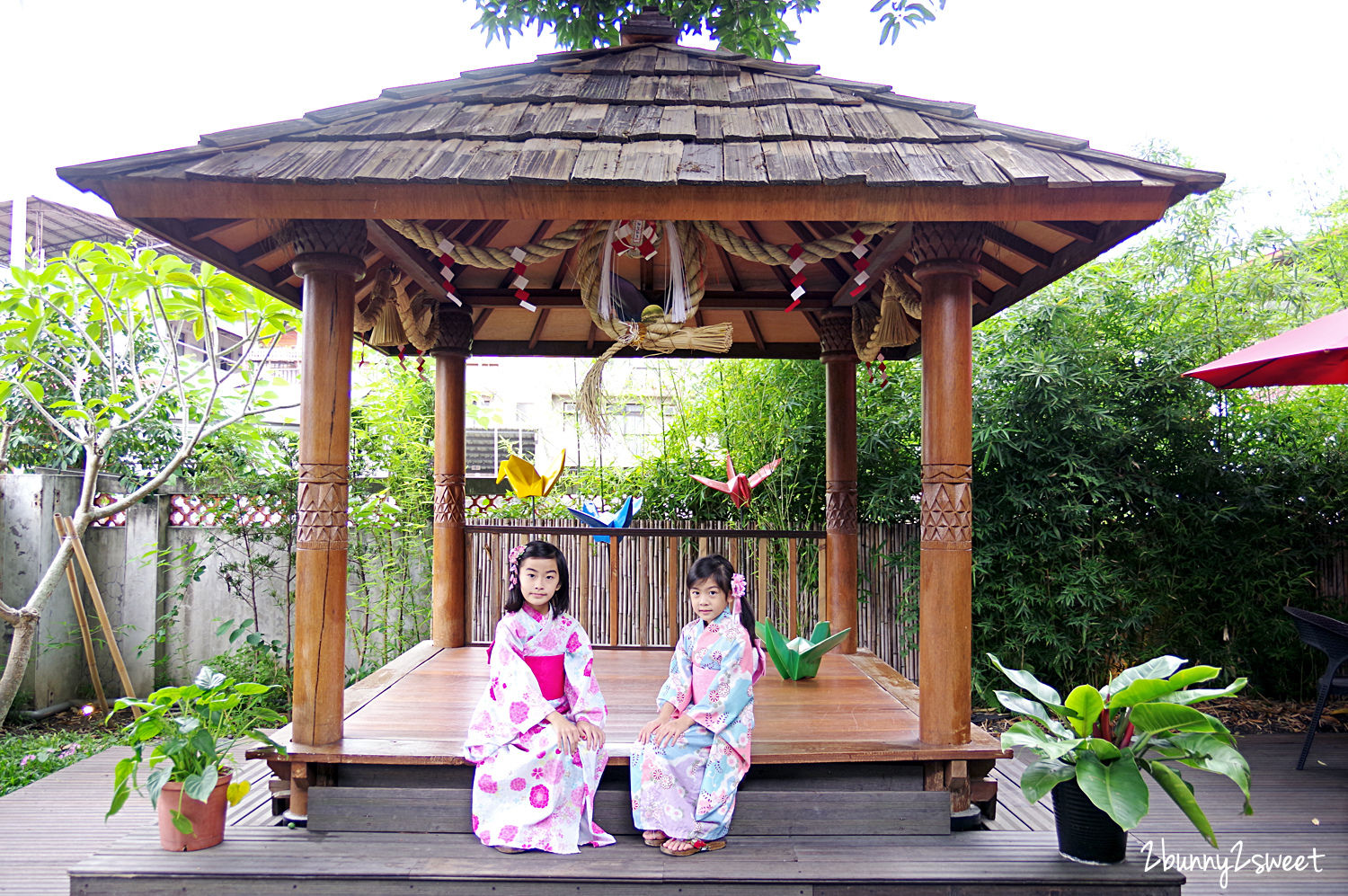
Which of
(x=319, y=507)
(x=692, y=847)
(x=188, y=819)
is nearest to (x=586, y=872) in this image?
(x=692, y=847)

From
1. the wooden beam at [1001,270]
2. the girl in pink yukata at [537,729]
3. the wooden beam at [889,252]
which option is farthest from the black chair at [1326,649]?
the girl in pink yukata at [537,729]

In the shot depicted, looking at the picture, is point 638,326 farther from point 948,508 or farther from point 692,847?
point 692,847

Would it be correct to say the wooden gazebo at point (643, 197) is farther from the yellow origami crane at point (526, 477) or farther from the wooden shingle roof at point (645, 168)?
the yellow origami crane at point (526, 477)

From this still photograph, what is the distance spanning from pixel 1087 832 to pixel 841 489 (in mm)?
2739

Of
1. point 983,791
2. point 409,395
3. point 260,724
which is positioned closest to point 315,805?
point 983,791

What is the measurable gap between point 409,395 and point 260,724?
→ 2.67 meters

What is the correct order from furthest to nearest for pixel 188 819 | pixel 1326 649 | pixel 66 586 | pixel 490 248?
1. pixel 66 586
2. pixel 1326 649
3. pixel 490 248
4. pixel 188 819

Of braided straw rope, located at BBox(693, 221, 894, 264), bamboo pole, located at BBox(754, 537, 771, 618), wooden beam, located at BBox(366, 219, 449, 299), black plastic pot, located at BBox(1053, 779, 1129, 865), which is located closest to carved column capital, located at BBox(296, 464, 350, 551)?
wooden beam, located at BBox(366, 219, 449, 299)

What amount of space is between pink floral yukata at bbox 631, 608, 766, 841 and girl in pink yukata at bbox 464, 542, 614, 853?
0.68 ft

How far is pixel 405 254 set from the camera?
156 inches

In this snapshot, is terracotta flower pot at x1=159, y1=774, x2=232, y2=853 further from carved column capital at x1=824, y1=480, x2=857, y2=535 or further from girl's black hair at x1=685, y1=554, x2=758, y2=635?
carved column capital at x1=824, y1=480, x2=857, y2=535

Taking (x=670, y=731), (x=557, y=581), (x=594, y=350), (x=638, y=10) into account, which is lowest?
(x=670, y=731)

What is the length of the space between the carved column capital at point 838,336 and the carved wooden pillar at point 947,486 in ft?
6.27

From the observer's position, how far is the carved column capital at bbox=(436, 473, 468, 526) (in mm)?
5473
